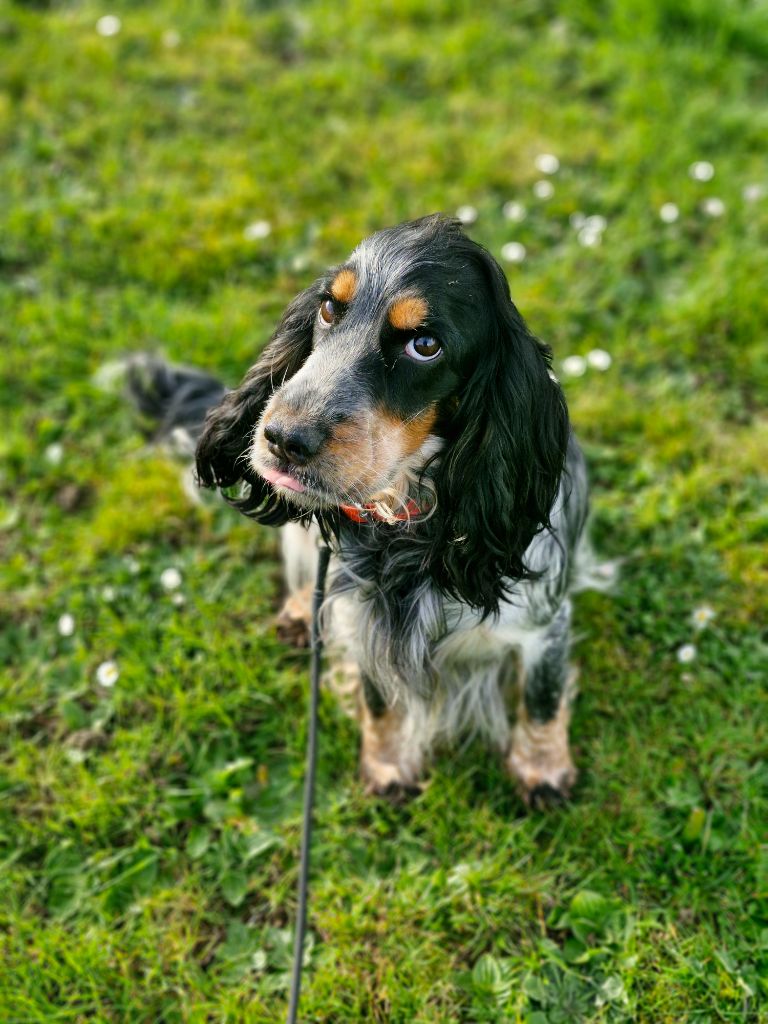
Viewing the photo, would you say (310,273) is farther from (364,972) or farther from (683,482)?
(364,972)

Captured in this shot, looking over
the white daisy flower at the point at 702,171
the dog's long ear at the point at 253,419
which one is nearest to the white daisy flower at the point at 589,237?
the white daisy flower at the point at 702,171

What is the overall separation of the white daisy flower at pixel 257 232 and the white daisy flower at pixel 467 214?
1067 millimetres

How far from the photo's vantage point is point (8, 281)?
17.0 feet

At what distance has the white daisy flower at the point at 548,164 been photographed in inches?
214

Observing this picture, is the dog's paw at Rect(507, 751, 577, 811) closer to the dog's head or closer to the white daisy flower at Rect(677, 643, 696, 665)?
the white daisy flower at Rect(677, 643, 696, 665)

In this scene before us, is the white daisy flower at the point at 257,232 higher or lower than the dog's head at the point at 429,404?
lower

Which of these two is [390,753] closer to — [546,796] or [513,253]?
[546,796]

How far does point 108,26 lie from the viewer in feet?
21.1

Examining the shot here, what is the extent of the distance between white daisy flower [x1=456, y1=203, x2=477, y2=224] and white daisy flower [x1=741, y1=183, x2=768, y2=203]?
Result: 149cm

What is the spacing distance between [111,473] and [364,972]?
98.6 inches

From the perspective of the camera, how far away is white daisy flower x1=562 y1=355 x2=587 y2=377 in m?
4.46

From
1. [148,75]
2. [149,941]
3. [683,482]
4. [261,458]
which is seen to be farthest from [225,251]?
[149,941]

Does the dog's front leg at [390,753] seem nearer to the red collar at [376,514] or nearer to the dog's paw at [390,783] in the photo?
the dog's paw at [390,783]

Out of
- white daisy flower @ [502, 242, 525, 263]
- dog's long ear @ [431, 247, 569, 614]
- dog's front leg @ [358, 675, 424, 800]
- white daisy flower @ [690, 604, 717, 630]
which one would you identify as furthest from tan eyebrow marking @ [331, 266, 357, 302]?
white daisy flower @ [502, 242, 525, 263]
